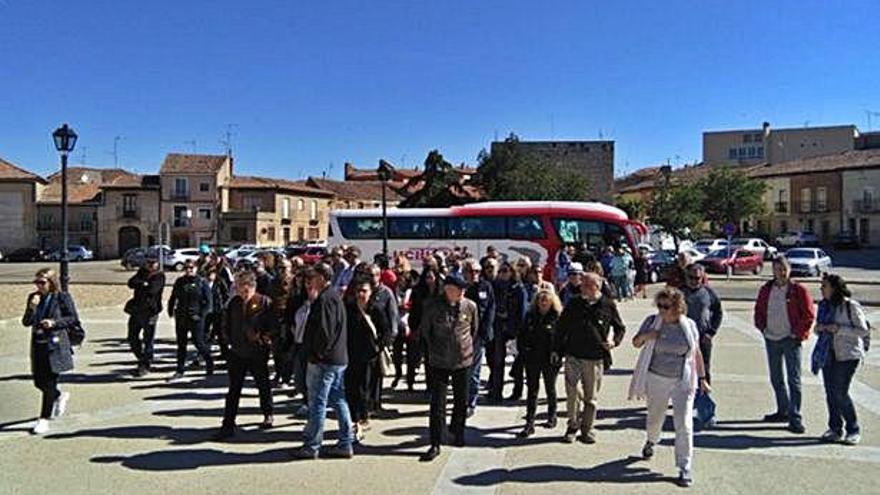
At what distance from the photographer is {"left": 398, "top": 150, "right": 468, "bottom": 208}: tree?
54625 mm

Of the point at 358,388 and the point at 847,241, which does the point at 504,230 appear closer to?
the point at 358,388

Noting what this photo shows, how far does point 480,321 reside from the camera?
8.32 m

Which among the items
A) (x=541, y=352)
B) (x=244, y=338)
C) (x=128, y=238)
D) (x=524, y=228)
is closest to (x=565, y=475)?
(x=541, y=352)

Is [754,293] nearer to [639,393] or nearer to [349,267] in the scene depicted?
[349,267]

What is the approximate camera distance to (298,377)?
842 cm

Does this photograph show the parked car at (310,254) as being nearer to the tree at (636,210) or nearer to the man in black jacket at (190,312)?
the man in black jacket at (190,312)

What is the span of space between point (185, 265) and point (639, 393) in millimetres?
7343

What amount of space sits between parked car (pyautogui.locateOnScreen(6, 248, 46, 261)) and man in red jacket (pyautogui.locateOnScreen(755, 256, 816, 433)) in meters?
67.1

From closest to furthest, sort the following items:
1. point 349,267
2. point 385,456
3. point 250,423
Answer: point 385,456 → point 250,423 → point 349,267

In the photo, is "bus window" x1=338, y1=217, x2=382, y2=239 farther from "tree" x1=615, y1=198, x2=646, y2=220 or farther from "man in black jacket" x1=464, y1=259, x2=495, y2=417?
"tree" x1=615, y1=198, x2=646, y2=220

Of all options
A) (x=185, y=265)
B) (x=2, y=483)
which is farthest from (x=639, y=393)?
(x=185, y=265)

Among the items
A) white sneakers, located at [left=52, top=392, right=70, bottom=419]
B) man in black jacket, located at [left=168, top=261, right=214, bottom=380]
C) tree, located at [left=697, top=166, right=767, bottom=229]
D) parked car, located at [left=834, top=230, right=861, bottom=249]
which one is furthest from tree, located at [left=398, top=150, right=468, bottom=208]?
white sneakers, located at [left=52, top=392, right=70, bottom=419]

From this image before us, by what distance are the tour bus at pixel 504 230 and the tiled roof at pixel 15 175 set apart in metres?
52.6

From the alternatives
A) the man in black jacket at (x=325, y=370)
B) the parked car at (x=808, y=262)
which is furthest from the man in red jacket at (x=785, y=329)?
the parked car at (x=808, y=262)
